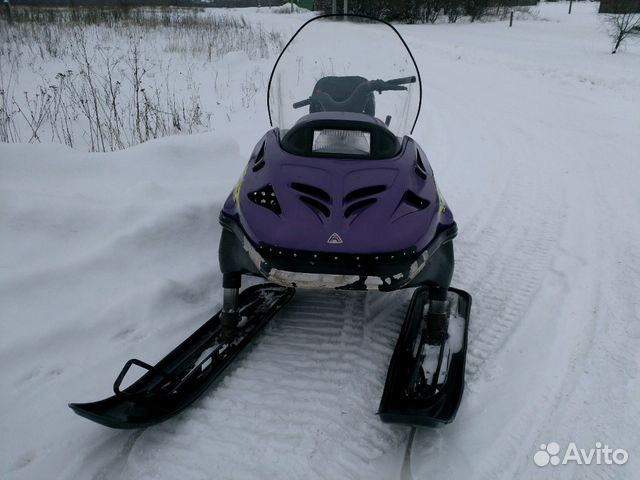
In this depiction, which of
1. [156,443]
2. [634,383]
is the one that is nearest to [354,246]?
[156,443]

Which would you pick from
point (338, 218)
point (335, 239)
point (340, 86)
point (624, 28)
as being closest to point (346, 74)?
point (340, 86)

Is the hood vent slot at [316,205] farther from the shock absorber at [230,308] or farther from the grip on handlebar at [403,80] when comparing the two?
the grip on handlebar at [403,80]

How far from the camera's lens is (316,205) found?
2.09 meters

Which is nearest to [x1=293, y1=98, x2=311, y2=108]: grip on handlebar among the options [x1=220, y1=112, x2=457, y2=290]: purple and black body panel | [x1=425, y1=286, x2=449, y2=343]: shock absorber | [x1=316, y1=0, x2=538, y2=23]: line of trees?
[x1=220, y1=112, x2=457, y2=290]: purple and black body panel

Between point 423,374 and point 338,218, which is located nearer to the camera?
point 338,218

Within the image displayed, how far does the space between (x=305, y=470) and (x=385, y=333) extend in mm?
968

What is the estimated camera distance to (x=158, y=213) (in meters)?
3.18

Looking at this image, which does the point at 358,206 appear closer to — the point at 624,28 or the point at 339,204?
the point at 339,204

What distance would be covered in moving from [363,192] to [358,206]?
0.29ft

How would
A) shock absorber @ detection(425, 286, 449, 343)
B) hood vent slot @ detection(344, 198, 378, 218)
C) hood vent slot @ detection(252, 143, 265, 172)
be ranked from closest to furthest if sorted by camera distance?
hood vent slot @ detection(344, 198, 378, 218) < shock absorber @ detection(425, 286, 449, 343) < hood vent slot @ detection(252, 143, 265, 172)

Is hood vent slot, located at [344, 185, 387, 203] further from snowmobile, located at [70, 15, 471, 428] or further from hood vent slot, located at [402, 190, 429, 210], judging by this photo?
hood vent slot, located at [402, 190, 429, 210]

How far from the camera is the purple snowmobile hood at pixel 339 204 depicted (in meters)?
1.97

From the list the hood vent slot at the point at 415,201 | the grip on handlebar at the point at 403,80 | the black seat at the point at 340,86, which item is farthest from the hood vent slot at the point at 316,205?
the grip on handlebar at the point at 403,80

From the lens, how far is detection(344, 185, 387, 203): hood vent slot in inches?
83.0
